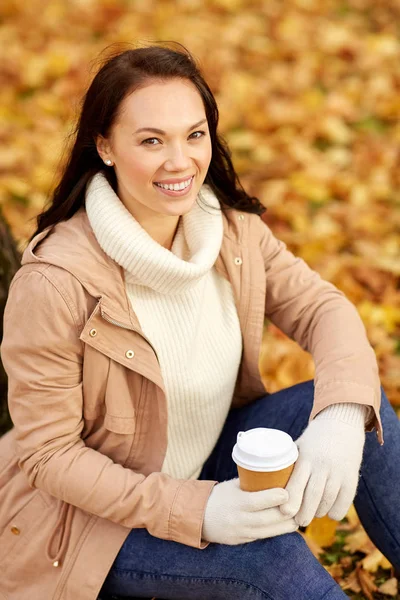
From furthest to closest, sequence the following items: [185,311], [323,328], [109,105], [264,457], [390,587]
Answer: [390,587]
[323,328]
[185,311]
[109,105]
[264,457]

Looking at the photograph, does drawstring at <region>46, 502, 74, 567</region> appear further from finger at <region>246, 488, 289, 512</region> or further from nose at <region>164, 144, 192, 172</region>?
nose at <region>164, 144, 192, 172</region>

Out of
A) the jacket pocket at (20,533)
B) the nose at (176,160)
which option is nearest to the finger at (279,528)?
the jacket pocket at (20,533)

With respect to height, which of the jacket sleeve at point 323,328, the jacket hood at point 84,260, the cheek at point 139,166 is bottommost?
the jacket sleeve at point 323,328

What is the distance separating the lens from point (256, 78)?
4859 millimetres

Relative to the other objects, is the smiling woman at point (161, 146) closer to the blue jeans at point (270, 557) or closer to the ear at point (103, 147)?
the ear at point (103, 147)

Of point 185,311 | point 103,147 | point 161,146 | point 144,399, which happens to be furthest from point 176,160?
point 144,399

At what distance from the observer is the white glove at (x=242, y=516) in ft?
5.09

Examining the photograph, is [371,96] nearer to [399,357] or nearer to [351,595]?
[399,357]

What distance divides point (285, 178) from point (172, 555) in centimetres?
260

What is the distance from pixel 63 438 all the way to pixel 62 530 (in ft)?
0.71

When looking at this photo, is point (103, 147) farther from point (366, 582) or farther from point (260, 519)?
point (366, 582)

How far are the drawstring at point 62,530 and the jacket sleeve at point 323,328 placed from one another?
0.56 metres

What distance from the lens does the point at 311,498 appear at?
1607mm

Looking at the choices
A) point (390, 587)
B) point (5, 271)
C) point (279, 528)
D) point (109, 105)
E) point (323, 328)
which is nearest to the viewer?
point (279, 528)
